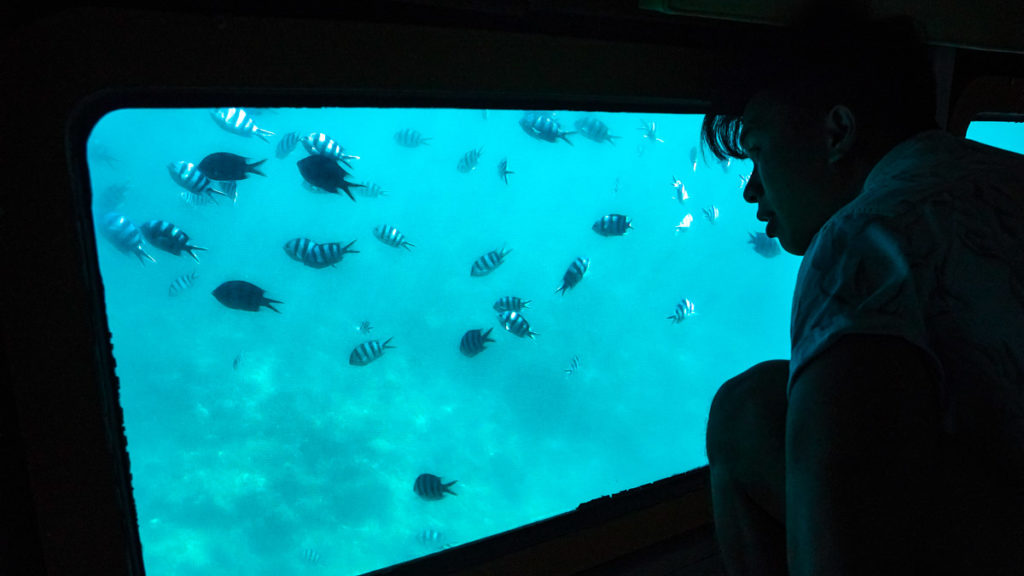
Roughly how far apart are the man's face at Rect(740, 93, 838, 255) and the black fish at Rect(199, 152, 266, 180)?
3.96m

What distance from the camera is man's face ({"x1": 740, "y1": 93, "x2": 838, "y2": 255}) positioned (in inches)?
56.3

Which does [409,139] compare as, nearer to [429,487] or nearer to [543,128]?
[543,128]

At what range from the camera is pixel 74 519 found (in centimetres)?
157

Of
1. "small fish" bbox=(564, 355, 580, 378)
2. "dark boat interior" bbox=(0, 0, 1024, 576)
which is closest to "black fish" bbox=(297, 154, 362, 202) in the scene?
"dark boat interior" bbox=(0, 0, 1024, 576)

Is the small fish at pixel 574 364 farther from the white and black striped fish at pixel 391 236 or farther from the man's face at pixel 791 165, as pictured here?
the man's face at pixel 791 165

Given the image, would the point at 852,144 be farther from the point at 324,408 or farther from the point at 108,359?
the point at 324,408

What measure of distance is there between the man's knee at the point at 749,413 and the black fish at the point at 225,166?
4155 millimetres

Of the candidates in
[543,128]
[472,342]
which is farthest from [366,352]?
[543,128]

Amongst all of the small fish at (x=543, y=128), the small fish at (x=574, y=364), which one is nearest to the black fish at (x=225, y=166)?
the small fish at (x=543, y=128)

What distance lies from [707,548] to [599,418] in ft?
103

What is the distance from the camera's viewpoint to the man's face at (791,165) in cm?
143

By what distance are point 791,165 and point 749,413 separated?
25.5 inches

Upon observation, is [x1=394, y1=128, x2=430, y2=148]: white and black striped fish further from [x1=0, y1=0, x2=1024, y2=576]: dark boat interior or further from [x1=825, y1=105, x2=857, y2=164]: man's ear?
[x1=825, y1=105, x2=857, y2=164]: man's ear

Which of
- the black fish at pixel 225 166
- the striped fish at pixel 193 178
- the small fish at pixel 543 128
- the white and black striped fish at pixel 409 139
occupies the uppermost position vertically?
the white and black striped fish at pixel 409 139
